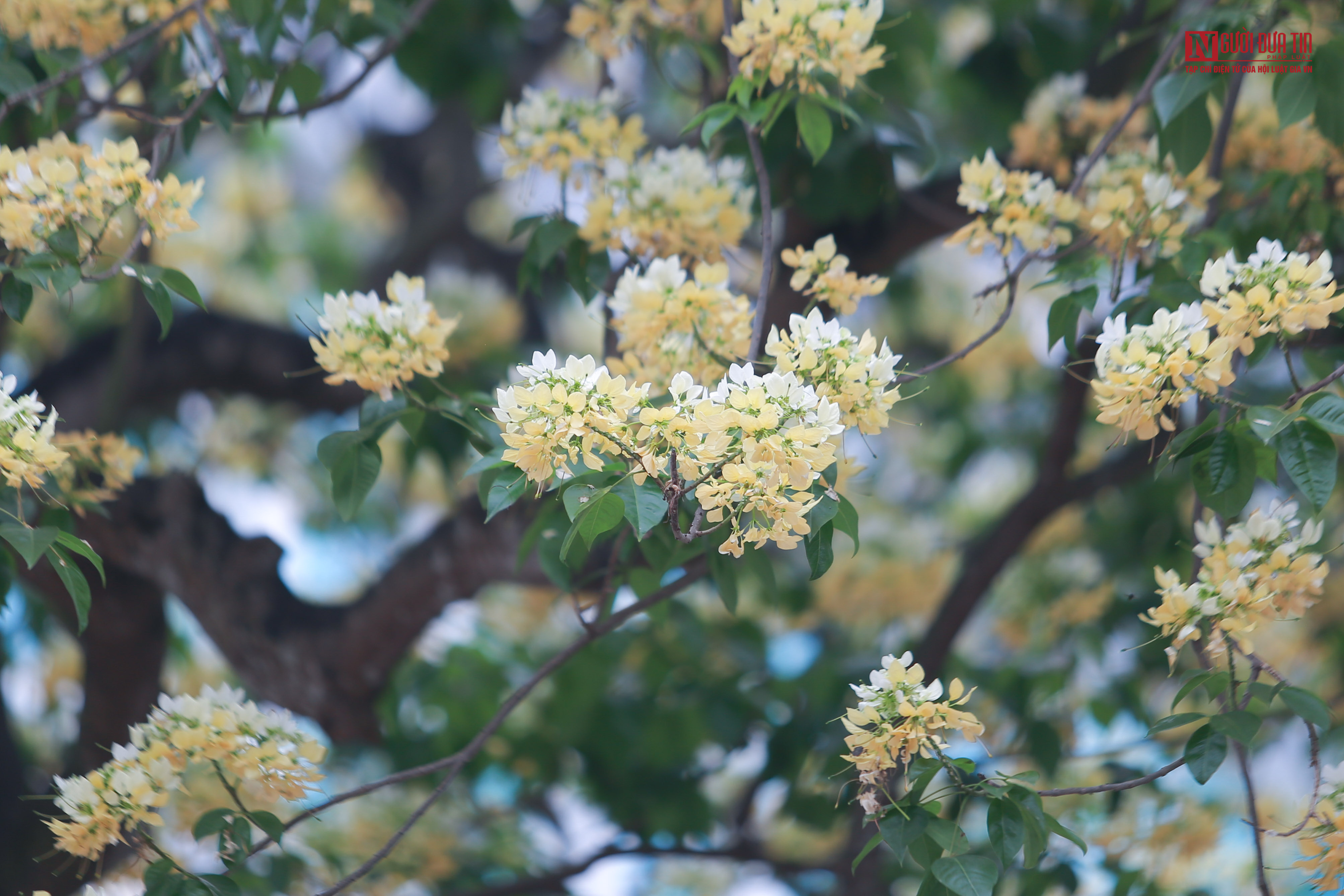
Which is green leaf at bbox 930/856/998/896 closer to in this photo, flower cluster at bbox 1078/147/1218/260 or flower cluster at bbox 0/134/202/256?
flower cluster at bbox 1078/147/1218/260

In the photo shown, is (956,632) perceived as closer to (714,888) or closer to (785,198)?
(785,198)

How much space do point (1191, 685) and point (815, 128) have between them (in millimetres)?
972

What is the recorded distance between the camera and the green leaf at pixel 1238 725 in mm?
1354

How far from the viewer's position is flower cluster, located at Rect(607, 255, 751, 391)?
1.54m

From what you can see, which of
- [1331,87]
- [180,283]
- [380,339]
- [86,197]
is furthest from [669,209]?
[1331,87]

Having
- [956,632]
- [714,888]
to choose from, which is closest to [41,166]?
[956,632]

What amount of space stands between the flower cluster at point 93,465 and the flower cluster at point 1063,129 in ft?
6.49

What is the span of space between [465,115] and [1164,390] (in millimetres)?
3913

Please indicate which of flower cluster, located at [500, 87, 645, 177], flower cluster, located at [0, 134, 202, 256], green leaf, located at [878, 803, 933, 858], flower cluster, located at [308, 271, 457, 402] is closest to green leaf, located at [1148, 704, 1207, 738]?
green leaf, located at [878, 803, 933, 858]

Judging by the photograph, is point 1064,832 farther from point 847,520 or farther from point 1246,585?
point 847,520

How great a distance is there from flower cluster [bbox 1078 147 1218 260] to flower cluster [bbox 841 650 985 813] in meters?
0.84

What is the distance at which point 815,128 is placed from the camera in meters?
1.63

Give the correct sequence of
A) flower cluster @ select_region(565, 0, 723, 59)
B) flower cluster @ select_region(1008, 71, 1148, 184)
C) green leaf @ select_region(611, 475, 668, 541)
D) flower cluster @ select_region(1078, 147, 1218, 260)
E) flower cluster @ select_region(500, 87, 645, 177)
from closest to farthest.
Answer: green leaf @ select_region(611, 475, 668, 541) < flower cluster @ select_region(1078, 147, 1218, 260) < flower cluster @ select_region(500, 87, 645, 177) < flower cluster @ select_region(565, 0, 723, 59) < flower cluster @ select_region(1008, 71, 1148, 184)

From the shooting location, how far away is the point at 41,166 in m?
1.47
